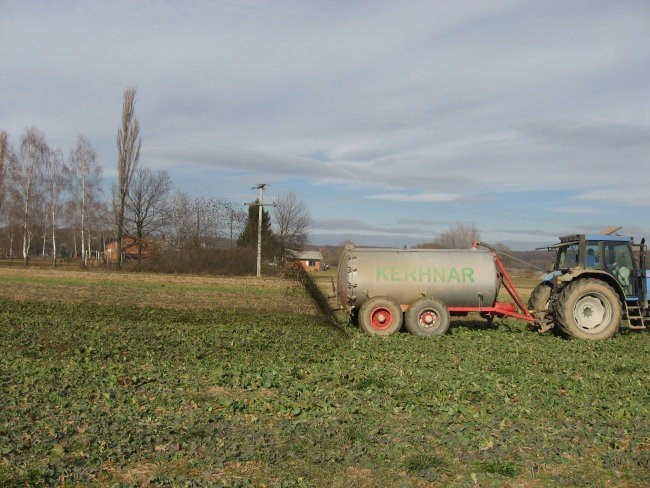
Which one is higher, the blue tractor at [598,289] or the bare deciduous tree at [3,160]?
the bare deciduous tree at [3,160]

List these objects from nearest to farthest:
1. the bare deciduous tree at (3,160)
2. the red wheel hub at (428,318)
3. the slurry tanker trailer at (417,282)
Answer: the red wheel hub at (428,318) → the slurry tanker trailer at (417,282) → the bare deciduous tree at (3,160)

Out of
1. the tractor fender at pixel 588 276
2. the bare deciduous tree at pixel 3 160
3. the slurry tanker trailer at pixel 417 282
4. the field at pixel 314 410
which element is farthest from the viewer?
the bare deciduous tree at pixel 3 160

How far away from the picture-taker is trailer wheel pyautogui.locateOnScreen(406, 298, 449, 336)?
14617 mm

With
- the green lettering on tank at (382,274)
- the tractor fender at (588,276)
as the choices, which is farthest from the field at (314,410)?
the green lettering on tank at (382,274)

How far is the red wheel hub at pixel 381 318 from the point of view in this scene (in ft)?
48.5

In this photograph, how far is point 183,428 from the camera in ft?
21.8

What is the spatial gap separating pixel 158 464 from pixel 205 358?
206 inches

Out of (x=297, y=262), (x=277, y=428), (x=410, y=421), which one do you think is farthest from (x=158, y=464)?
(x=297, y=262)

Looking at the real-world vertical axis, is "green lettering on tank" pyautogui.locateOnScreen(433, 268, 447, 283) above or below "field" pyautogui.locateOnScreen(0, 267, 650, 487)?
above

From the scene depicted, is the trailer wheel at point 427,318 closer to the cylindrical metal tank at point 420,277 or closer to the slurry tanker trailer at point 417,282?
the slurry tanker trailer at point 417,282

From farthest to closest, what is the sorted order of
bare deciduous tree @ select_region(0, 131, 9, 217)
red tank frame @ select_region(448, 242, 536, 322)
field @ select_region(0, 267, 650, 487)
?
bare deciduous tree @ select_region(0, 131, 9, 217), red tank frame @ select_region(448, 242, 536, 322), field @ select_region(0, 267, 650, 487)

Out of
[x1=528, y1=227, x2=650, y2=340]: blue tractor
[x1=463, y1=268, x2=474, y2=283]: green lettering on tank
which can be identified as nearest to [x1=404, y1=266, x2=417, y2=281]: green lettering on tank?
[x1=463, y1=268, x2=474, y2=283]: green lettering on tank

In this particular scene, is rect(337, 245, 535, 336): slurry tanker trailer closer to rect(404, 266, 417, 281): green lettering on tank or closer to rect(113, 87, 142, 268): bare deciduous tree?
rect(404, 266, 417, 281): green lettering on tank

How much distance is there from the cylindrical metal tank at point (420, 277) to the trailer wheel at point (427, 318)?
34 cm
